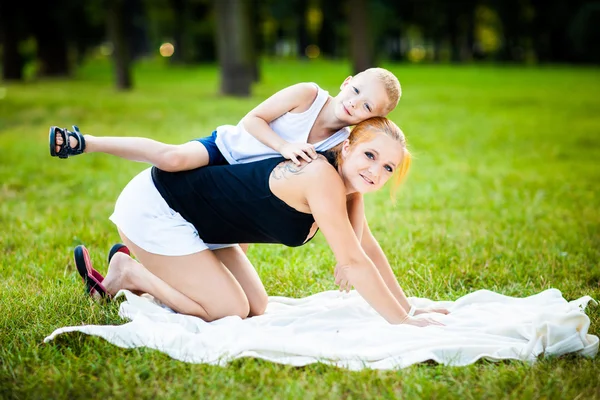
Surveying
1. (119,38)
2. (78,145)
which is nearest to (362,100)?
(78,145)

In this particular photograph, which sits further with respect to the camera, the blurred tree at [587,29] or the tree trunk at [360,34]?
the blurred tree at [587,29]

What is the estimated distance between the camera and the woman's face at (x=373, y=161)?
10.8 ft

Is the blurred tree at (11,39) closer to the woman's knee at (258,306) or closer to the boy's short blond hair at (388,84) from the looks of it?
the woman's knee at (258,306)

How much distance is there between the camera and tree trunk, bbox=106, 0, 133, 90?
17859 mm

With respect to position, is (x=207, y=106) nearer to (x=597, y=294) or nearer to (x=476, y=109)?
(x=476, y=109)

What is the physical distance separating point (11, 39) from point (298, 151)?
22.2m

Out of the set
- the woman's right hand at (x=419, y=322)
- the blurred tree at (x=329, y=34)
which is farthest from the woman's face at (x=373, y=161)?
the blurred tree at (x=329, y=34)

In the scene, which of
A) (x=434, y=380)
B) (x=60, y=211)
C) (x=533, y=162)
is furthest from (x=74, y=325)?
(x=533, y=162)

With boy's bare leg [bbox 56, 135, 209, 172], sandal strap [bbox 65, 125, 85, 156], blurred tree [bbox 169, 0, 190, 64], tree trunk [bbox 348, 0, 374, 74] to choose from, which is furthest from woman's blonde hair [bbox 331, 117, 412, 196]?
blurred tree [bbox 169, 0, 190, 64]

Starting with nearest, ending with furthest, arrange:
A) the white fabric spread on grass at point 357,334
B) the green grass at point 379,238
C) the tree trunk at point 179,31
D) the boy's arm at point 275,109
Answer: the green grass at point 379,238 < the white fabric spread on grass at point 357,334 < the boy's arm at point 275,109 < the tree trunk at point 179,31

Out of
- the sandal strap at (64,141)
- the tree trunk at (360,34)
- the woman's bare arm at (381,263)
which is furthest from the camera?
the tree trunk at (360,34)

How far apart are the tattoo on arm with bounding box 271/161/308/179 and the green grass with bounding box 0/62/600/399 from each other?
0.89m

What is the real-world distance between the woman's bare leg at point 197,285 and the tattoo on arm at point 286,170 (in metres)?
0.58

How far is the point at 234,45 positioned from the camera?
15.5m
